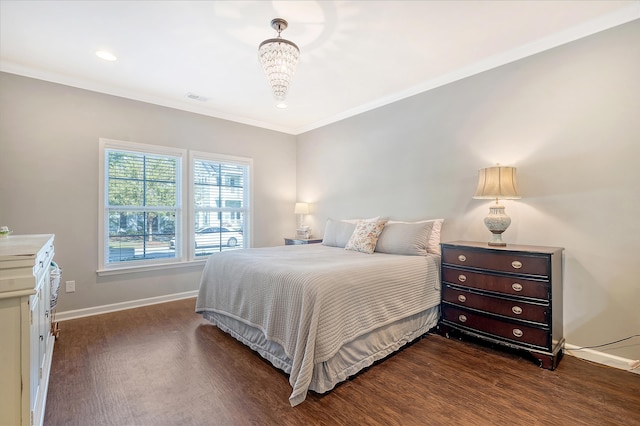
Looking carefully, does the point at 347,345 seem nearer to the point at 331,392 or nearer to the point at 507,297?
the point at 331,392

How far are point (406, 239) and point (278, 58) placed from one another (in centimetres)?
204

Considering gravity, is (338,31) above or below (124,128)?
above

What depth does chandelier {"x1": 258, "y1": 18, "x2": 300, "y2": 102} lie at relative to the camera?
2.16 meters

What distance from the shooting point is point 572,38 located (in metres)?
2.48

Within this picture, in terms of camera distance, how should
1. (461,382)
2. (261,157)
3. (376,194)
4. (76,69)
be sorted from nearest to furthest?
(461,382)
(76,69)
(376,194)
(261,157)

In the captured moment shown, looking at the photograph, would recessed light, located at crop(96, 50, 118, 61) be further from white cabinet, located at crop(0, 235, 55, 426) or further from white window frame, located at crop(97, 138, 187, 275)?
white cabinet, located at crop(0, 235, 55, 426)

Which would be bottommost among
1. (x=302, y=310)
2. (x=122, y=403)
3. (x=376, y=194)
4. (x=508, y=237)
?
(x=122, y=403)

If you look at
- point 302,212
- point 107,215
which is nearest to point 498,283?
point 302,212

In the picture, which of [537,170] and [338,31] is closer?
[338,31]

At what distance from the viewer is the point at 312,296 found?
1930 millimetres

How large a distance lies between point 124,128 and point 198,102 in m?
0.96

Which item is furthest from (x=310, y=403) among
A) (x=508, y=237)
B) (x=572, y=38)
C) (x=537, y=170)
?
(x=572, y=38)

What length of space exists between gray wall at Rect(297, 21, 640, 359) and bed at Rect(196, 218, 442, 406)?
2.11 ft

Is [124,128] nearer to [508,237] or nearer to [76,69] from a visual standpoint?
[76,69]
